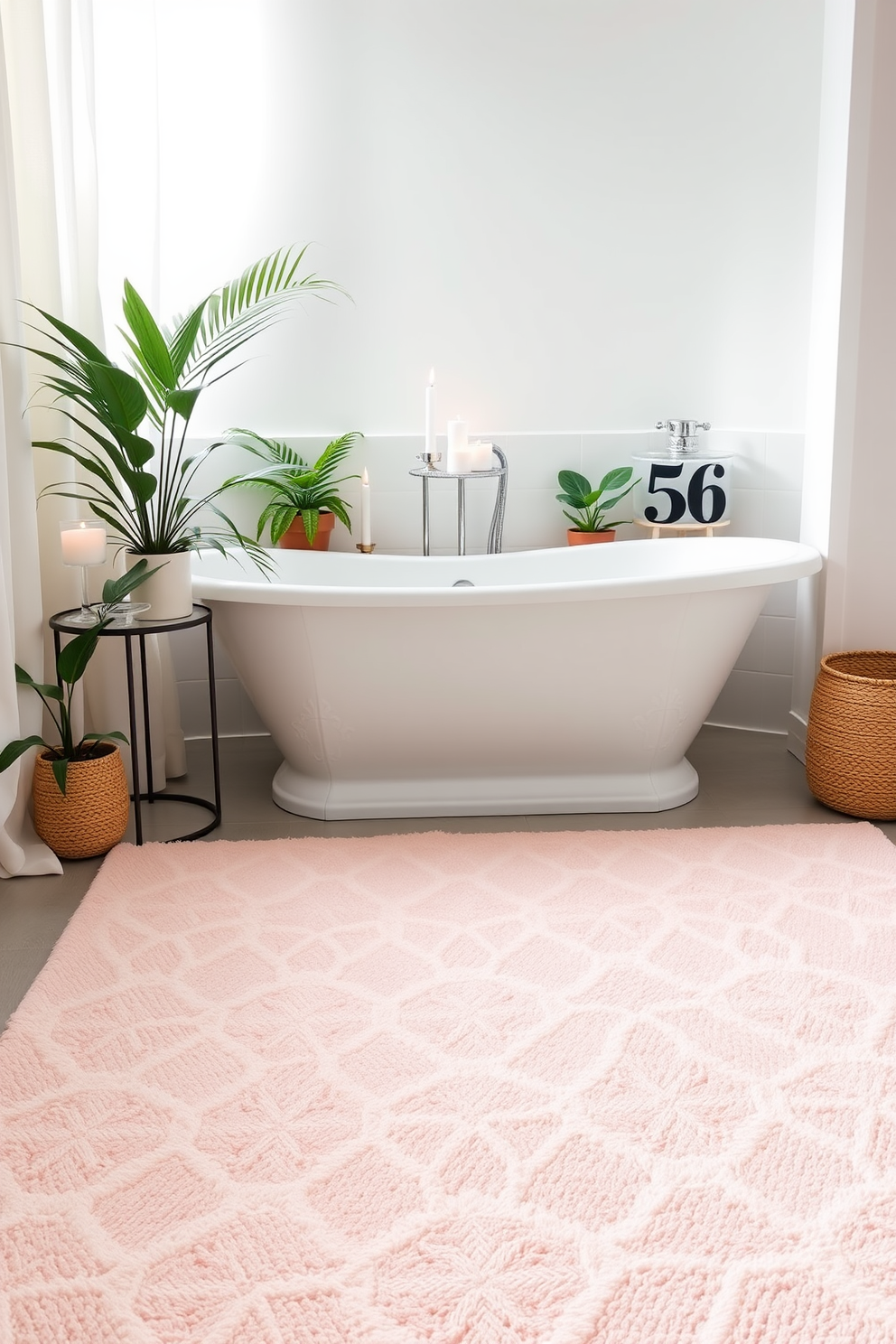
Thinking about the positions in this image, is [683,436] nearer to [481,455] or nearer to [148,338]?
[481,455]

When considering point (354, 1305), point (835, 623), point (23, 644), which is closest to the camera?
point (354, 1305)

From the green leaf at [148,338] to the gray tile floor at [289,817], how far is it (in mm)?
1135

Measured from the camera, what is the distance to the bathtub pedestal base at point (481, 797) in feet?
9.96

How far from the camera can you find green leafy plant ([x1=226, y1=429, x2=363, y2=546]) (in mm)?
3449

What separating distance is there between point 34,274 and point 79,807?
1.31 m

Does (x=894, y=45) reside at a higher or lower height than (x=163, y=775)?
higher

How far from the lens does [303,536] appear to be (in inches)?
140

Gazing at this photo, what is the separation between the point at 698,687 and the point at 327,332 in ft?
5.46

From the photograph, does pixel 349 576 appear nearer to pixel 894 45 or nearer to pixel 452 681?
pixel 452 681

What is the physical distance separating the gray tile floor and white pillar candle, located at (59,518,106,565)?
2.43ft

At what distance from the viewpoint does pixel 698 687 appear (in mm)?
2973

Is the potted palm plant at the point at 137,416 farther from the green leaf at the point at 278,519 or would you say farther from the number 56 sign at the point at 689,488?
the number 56 sign at the point at 689,488

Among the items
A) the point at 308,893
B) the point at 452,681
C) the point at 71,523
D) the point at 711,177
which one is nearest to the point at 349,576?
the point at 452,681

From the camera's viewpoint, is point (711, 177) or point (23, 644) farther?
point (711, 177)
